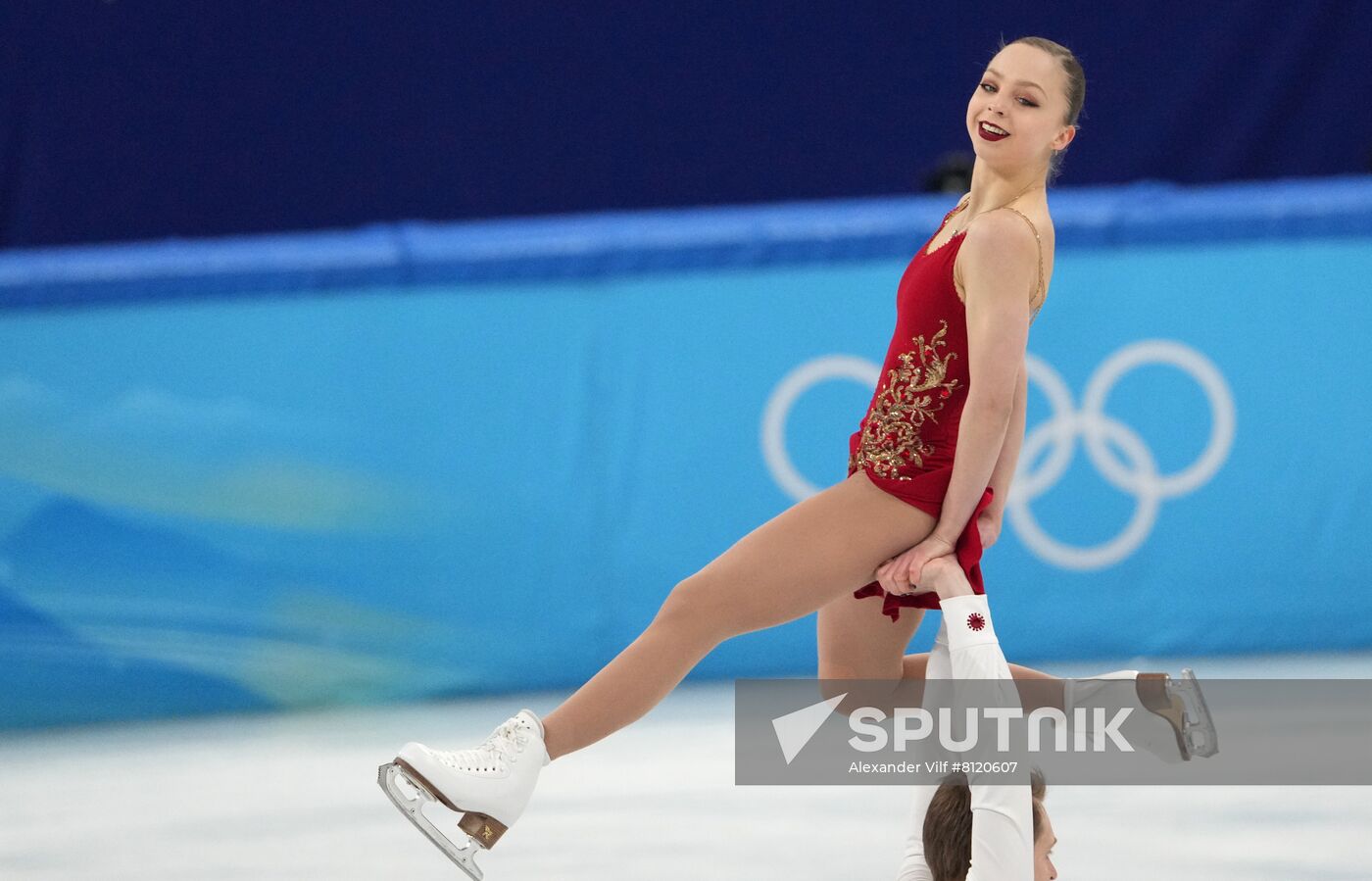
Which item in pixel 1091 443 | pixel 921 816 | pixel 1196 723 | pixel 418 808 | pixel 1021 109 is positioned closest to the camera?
pixel 418 808

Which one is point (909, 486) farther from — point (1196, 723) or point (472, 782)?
point (472, 782)

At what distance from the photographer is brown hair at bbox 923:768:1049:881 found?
10.8 feet

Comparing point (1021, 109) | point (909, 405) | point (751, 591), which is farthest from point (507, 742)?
point (1021, 109)

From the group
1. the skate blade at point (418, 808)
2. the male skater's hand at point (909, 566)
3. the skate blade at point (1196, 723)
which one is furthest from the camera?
the skate blade at point (1196, 723)

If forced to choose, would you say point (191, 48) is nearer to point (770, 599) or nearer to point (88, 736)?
point (88, 736)

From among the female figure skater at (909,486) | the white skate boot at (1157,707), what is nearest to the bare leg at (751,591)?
the female figure skater at (909,486)

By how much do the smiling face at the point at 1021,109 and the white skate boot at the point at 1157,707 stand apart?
90 cm

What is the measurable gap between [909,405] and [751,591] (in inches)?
16.1

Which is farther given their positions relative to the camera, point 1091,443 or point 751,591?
point 1091,443

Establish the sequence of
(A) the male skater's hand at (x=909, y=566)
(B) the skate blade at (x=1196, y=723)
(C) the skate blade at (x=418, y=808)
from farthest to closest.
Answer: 1. (B) the skate blade at (x=1196, y=723)
2. (A) the male skater's hand at (x=909, y=566)
3. (C) the skate blade at (x=418, y=808)

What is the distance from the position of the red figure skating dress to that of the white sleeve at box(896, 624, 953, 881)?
14 centimetres

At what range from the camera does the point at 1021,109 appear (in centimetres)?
313

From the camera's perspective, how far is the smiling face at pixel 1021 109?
10.3 feet

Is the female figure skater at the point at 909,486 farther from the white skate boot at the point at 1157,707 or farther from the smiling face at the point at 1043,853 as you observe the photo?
the smiling face at the point at 1043,853
